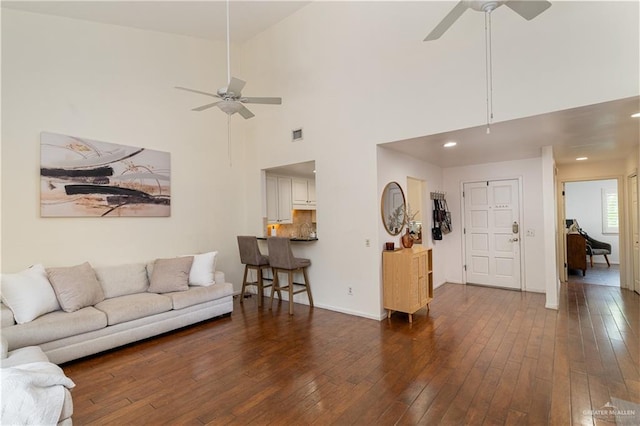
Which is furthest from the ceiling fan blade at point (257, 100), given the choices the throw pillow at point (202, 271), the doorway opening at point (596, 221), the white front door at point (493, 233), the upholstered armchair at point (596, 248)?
the upholstered armchair at point (596, 248)

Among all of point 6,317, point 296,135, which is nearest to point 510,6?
point 296,135

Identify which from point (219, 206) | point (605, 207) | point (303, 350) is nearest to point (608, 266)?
point (605, 207)

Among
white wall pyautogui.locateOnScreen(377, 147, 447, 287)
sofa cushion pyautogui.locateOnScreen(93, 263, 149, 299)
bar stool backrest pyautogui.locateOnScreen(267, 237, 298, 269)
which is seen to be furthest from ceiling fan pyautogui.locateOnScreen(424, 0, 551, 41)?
sofa cushion pyautogui.locateOnScreen(93, 263, 149, 299)

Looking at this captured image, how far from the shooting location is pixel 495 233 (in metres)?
5.70

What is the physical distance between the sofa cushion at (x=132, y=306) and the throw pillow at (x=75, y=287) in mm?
133

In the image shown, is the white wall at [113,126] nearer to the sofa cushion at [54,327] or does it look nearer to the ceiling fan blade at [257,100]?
the sofa cushion at [54,327]

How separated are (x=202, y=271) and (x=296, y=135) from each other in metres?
2.57

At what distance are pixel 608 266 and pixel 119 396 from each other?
10.0 m

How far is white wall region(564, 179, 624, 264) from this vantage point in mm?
8227

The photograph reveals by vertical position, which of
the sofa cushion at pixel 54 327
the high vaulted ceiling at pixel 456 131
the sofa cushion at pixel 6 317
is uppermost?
the high vaulted ceiling at pixel 456 131

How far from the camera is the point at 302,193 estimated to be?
272 inches

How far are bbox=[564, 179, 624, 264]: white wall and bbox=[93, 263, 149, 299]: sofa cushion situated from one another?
33.0 feet

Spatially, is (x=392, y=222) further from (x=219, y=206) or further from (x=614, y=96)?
(x=219, y=206)

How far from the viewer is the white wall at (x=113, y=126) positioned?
3.49m
